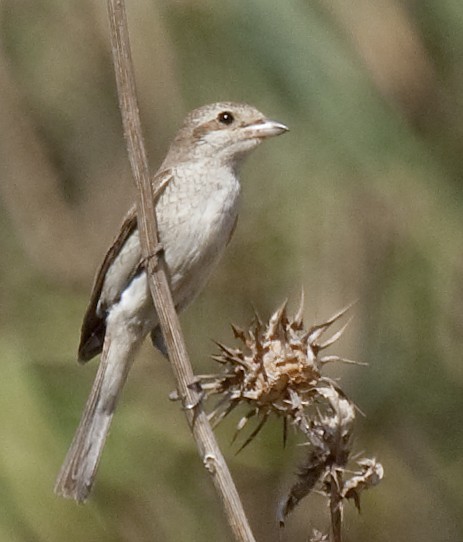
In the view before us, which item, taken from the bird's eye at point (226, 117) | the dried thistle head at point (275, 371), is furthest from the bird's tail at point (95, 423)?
the dried thistle head at point (275, 371)

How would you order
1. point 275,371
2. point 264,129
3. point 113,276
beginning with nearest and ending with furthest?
point 275,371
point 264,129
point 113,276

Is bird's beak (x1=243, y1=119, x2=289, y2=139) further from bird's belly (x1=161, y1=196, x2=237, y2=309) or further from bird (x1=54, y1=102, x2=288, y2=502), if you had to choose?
bird's belly (x1=161, y1=196, x2=237, y2=309)

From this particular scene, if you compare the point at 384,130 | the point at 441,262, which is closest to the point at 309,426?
the point at 384,130

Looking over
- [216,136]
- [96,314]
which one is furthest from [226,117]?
[96,314]

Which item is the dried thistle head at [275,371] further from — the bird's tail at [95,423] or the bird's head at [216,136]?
the bird's head at [216,136]

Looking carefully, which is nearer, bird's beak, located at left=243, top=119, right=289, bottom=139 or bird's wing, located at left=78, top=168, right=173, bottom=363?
bird's beak, located at left=243, top=119, right=289, bottom=139

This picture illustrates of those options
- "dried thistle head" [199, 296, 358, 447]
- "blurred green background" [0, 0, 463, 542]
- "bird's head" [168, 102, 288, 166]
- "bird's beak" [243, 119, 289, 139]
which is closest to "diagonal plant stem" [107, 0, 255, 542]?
"dried thistle head" [199, 296, 358, 447]

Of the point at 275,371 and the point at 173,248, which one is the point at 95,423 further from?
the point at 275,371
